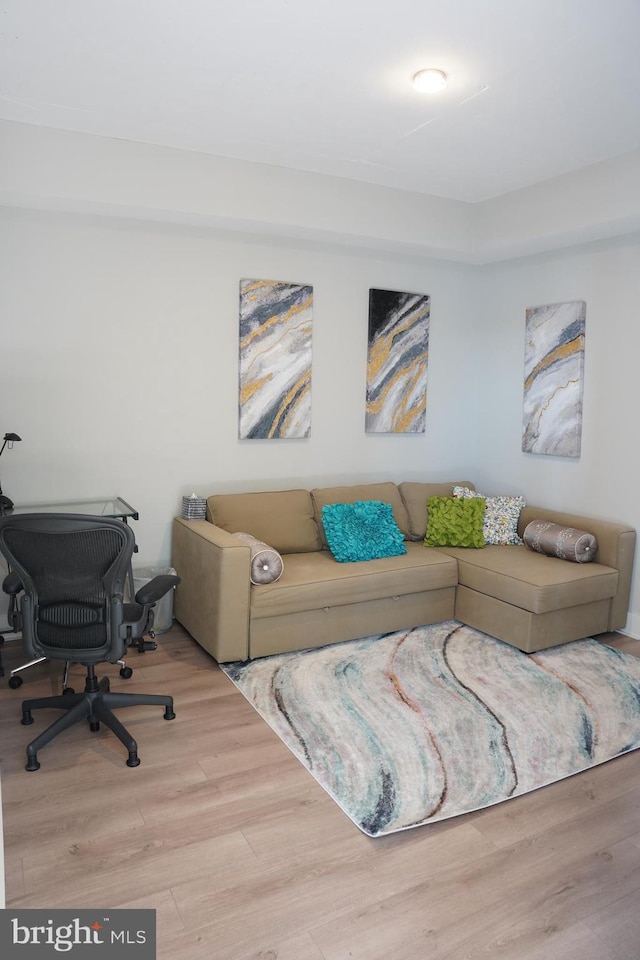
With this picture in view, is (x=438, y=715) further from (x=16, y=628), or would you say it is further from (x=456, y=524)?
(x=16, y=628)

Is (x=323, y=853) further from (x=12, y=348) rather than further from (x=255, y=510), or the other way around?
(x=12, y=348)

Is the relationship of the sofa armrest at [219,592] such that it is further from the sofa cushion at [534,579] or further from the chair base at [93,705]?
the sofa cushion at [534,579]

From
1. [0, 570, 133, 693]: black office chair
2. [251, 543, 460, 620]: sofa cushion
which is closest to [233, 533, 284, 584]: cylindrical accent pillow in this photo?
[251, 543, 460, 620]: sofa cushion

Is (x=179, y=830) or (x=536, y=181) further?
(x=536, y=181)

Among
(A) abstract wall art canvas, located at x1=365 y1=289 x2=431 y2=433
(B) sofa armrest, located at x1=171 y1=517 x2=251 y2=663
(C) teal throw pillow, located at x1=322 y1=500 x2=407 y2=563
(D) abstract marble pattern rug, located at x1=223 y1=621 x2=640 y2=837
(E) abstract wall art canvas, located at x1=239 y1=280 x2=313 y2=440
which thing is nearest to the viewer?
(D) abstract marble pattern rug, located at x1=223 y1=621 x2=640 y2=837

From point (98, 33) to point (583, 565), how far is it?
3667 millimetres

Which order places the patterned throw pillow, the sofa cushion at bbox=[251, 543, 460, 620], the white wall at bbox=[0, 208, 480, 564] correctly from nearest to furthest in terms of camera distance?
the sofa cushion at bbox=[251, 543, 460, 620], the white wall at bbox=[0, 208, 480, 564], the patterned throw pillow

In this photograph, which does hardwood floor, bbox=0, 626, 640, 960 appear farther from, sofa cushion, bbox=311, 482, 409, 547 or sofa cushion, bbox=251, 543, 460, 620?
sofa cushion, bbox=311, 482, 409, 547

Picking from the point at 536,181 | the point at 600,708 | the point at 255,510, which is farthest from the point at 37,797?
the point at 536,181

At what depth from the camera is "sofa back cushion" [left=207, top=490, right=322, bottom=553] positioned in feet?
13.9

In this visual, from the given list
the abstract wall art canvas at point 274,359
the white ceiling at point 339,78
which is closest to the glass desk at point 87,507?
the abstract wall art canvas at point 274,359

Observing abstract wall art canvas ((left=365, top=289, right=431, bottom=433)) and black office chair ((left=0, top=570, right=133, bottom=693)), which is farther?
abstract wall art canvas ((left=365, top=289, right=431, bottom=433))

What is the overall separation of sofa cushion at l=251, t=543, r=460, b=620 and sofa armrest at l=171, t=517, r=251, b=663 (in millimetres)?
109

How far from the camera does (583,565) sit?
421cm
